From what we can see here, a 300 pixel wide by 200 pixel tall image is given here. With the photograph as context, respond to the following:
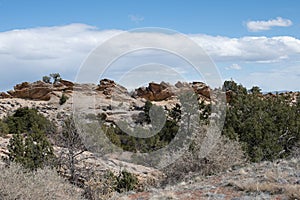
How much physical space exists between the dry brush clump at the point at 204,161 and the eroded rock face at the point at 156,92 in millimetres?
31748

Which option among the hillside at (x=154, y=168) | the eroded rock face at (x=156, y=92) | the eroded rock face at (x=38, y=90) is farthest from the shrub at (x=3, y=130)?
the eroded rock face at (x=38, y=90)

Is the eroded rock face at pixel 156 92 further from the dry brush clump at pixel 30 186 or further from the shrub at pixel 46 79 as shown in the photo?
the dry brush clump at pixel 30 186

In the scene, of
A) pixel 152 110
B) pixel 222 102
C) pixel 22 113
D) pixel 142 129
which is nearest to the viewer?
pixel 222 102

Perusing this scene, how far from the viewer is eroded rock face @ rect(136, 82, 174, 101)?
173ft

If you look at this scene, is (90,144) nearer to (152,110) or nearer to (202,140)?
(202,140)

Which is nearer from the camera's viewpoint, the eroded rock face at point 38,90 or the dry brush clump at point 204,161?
the dry brush clump at point 204,161

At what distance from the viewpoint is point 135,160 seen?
26.1 metres

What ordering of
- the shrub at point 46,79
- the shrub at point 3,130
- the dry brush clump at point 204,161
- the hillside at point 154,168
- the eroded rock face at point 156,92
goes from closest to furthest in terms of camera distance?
the hillside at point 154,168
the dry brush clump at point 204,161
the shrub at point 3,130
the eroded rock face at point 156,92
the shrub at point 46,79

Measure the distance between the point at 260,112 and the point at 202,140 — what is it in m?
8.23

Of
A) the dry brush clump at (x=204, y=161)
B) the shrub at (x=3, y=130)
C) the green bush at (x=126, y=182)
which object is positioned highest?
the shrub at (x=3, y=130)

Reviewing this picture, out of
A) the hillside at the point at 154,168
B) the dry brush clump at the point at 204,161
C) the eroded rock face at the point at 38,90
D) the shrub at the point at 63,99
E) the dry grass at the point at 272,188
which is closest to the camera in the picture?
the dry grass at the point at 272,188

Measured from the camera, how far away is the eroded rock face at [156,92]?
52.8 metres

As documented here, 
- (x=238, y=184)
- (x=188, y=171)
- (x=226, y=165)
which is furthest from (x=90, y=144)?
Answer: (x=238, y=184)

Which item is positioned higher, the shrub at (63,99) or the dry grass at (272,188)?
the shrub at (63,99)
